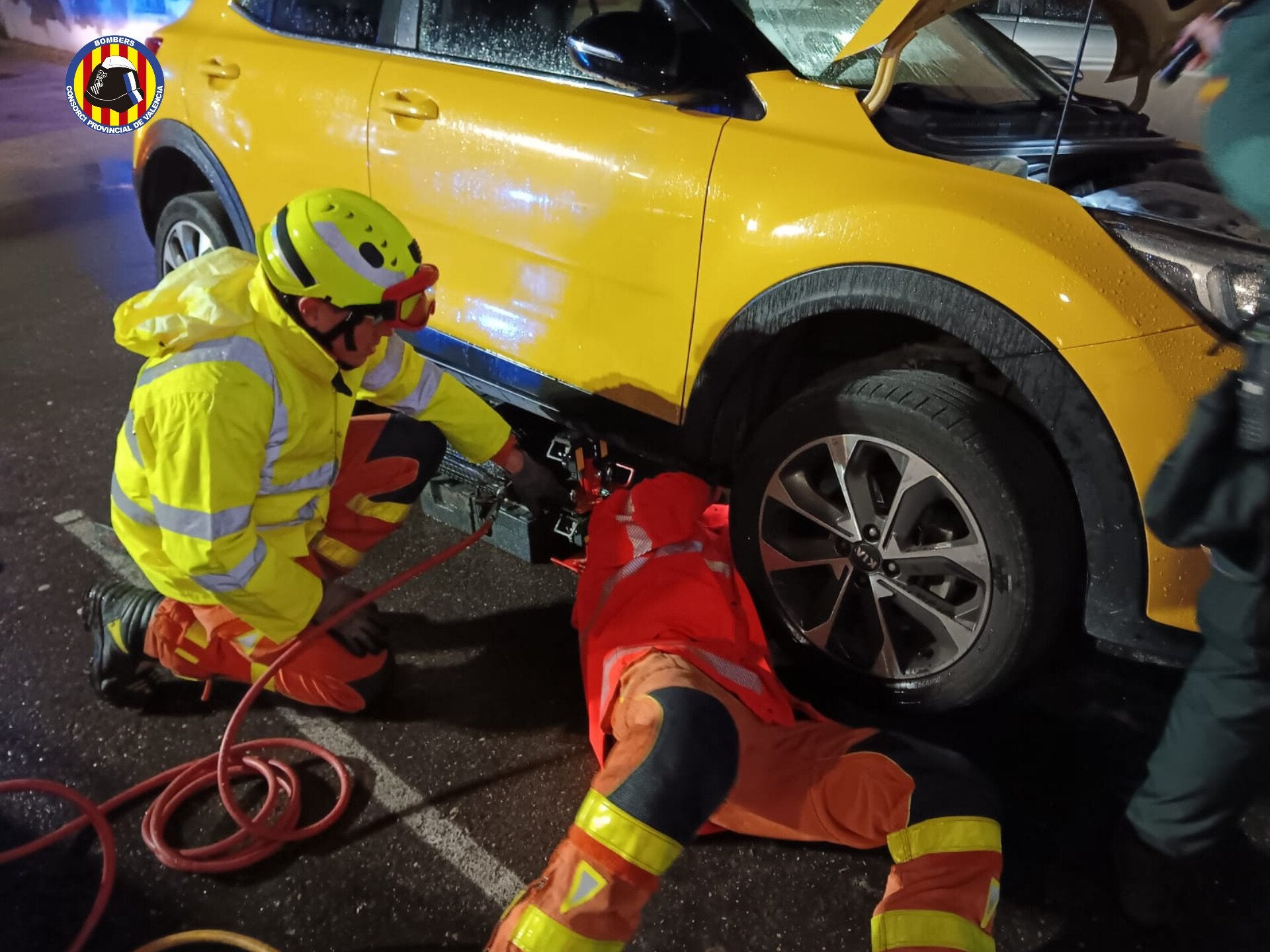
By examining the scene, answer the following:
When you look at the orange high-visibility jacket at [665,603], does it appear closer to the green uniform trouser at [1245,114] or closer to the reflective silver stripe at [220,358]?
the reflective silver stripe at [220,358]

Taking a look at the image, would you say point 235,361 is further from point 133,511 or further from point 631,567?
point 631,567

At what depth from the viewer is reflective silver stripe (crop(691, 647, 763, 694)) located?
6.16 feet

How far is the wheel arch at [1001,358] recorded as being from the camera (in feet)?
5.83

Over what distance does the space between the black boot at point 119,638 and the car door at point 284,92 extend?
133 cm

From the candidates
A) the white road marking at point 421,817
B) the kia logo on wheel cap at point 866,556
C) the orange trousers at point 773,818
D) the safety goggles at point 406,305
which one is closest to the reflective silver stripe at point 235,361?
the safety goggles at point 406,305

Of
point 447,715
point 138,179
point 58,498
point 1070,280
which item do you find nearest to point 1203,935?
point 1070,280

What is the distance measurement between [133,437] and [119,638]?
57cm

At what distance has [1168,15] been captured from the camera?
2.55 m

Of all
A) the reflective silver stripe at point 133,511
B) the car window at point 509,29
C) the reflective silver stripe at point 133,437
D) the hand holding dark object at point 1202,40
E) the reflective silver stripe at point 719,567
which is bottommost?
the reflective silver stripe at point 133,511

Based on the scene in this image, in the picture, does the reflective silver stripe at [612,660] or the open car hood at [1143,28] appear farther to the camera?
the open car hood at [1143,28]

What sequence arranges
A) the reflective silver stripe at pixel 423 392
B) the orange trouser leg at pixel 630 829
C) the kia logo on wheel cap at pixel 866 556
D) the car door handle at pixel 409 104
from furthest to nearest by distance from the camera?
the car door handle at pixel 409 104 → the reflective silver stripe at pixel 423 392 → the kia logo on wheel cap at pixel 866 556 → the orange trouser leg at pixel 630 829

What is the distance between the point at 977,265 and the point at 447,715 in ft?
5.22

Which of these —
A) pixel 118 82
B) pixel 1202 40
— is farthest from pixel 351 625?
pixel 118 82

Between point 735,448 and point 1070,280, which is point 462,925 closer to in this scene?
point 735,448
